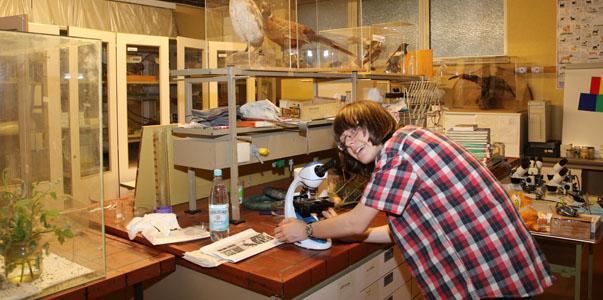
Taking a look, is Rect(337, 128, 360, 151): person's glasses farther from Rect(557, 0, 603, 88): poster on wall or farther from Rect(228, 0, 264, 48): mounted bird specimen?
Rect(557, 0, 603, 88): poster on wall

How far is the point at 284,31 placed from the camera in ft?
8.34

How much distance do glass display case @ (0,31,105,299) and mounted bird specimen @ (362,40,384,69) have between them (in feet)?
6.23

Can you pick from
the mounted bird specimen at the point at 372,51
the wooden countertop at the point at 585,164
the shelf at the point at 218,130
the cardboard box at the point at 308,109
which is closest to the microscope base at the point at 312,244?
the shelf at the point at 218,130

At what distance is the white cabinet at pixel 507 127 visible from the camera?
4203mm

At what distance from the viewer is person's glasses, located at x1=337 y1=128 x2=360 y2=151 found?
173 cm

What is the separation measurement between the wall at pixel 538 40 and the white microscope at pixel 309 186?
3331 millimetres

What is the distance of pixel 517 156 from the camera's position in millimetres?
4246

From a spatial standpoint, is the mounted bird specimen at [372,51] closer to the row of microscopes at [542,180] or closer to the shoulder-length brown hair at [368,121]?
the row of microscopes at [542,180]

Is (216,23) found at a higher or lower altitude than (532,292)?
higher

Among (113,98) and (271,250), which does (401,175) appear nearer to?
(271,250)

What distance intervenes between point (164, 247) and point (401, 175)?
1017 millimetres

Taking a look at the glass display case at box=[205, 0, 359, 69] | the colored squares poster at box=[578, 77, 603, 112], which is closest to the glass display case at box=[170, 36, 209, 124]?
the glass display case at box=[205, 0, 359, 69]

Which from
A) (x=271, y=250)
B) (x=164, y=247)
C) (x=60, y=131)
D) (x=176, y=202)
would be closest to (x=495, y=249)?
(x=271, y=250)

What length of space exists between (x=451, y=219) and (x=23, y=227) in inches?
51.2
